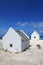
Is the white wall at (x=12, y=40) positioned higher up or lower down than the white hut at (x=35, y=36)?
lower down

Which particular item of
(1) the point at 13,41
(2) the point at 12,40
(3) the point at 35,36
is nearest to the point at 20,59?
(1) the point at 13,41

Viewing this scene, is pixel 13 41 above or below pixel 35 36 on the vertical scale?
below

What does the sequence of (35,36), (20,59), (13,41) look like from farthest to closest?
(35,36)
(13,41)
(20,59)

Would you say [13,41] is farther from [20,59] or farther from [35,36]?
[35,36]

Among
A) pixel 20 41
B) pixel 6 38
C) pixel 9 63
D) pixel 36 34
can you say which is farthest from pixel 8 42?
pixel 36 34

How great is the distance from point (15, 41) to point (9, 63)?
32.4ft

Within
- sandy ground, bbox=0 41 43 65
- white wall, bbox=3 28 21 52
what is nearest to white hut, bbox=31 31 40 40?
white wall, bbox=3 28 21 52

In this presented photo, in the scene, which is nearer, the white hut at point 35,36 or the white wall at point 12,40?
the white wall at point 12,40

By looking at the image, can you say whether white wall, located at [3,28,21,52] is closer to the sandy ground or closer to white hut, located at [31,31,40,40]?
the sandy ground

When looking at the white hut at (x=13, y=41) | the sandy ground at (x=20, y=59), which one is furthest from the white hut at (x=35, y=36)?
the sandy ground at (x=20, y=59)

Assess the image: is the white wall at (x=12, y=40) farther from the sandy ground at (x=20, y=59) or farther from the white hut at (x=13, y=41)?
the sandy ground at (x=20, y=59)

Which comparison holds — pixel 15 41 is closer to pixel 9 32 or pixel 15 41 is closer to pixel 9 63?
pixel 9 32

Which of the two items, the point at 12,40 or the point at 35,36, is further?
the point at 35,36

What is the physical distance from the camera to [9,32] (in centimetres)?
2750
